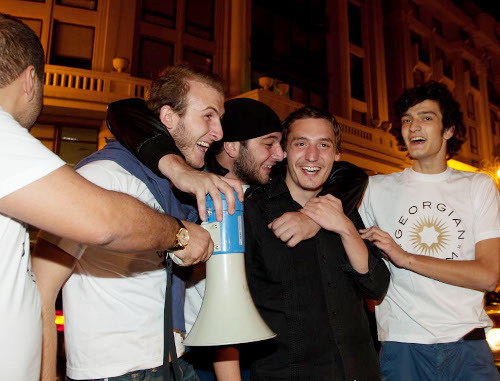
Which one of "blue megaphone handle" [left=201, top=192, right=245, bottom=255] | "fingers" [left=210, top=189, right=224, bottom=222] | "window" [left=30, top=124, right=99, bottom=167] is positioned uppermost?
"window" [left=30, top=124, right=99, bottom=167]

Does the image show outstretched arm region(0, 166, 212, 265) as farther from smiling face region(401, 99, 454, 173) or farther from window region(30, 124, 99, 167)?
window region(30, 124, 99, 167)

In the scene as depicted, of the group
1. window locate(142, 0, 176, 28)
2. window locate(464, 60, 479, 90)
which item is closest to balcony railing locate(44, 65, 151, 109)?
window locate(142, 0, 176, 28)

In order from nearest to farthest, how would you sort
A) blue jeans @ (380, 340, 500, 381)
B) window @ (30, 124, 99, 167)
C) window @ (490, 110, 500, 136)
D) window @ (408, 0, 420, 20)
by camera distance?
blue jeans @ (380, 340, 500, 381), window @ (30, 124, 99, 167), window @ (408, 0, 420, 20), window @ (490, 110, 500, 136)

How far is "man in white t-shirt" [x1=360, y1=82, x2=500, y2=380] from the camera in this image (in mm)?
1976

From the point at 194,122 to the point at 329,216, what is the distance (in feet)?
2.72

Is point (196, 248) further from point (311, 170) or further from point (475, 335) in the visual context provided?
point (475, 335)

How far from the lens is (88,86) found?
39.5 ft

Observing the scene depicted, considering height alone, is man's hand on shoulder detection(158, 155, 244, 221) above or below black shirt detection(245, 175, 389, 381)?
above

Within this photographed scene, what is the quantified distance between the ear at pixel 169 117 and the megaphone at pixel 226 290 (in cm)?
87

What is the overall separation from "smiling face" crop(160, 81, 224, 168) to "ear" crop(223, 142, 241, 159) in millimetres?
622

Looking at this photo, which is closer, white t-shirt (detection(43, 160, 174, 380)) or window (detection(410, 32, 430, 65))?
white t-shirt (detection(43, 160, 174, 380))

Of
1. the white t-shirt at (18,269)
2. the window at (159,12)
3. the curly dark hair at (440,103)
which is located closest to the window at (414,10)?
the window at (159,12)

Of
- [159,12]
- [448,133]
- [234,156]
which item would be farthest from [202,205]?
[159,12]

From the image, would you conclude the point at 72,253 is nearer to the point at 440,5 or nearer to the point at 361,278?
the point at 361,278
